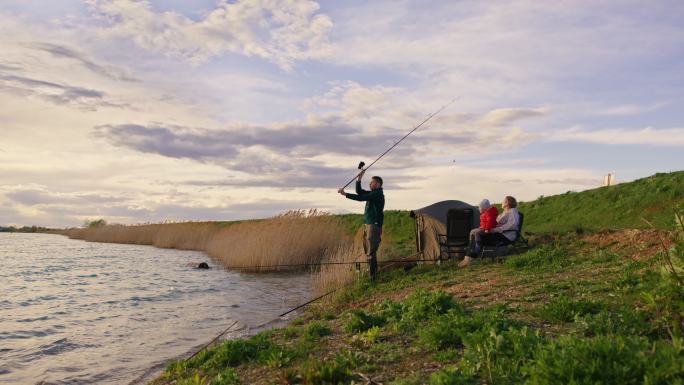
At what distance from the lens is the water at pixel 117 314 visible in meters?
8.85

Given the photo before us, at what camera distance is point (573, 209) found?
→ 2342cm

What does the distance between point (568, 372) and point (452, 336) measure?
1.98 meters

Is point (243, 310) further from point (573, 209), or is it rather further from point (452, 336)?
point (573, 209)

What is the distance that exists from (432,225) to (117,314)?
9.21 meters

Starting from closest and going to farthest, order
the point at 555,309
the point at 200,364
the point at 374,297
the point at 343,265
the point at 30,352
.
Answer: the point at 555,309 < the point at 200,364 < the point at 30,352 < the point at 374,297 < the point at 343,265

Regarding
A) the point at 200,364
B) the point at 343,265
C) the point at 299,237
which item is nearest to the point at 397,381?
the point at 200,364

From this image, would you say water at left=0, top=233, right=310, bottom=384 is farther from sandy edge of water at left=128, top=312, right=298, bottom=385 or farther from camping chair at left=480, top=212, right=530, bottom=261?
camping chair at left=480, top=212, right=530, bottom=261

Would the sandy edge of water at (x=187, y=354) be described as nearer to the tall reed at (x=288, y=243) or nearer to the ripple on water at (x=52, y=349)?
the ripple on water at (x=52, y=349)

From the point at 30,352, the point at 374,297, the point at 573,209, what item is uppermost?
the point at 573,209

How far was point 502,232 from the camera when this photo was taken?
14.0m

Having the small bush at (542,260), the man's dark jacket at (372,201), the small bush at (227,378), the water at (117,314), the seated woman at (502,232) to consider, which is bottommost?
the water at (117,314)

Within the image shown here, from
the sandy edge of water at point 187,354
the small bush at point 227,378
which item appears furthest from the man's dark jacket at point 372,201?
the small bush at point 227,378

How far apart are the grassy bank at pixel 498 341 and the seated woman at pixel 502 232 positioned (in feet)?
12.0

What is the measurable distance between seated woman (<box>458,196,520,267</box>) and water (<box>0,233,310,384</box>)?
483cm
